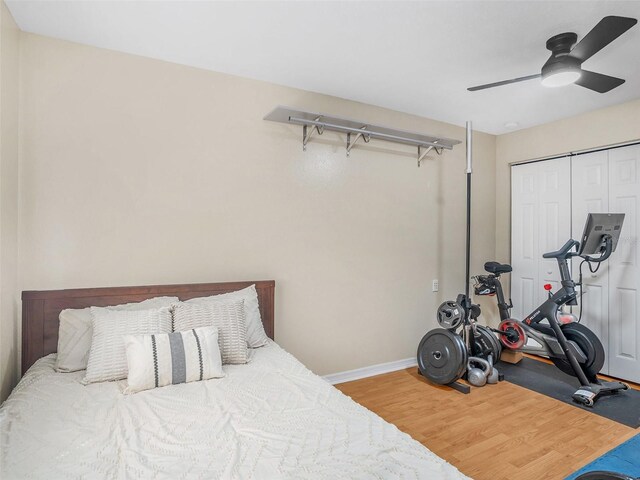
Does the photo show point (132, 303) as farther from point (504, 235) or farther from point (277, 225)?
point (504, 235)

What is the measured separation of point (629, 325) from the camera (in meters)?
3.41

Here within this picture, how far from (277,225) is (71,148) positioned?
152 centimetres

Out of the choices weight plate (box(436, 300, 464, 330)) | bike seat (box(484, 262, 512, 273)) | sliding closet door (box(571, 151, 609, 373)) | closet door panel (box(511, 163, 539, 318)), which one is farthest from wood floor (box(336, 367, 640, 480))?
closet door panel (box(511, 163, 539, 318))

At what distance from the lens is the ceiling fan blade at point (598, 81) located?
224 cm

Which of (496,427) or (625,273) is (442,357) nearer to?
(496,427)

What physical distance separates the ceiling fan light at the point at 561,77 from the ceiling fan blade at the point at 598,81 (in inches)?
2.9

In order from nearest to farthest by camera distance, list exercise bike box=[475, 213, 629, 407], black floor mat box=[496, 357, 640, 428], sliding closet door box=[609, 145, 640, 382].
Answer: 1. black floor mat box=[496, 357, 640, 428]
2. exercise bike box=[475, 213, 629, 407]
3. sliding closet door box=[609, 145, 640, 382]

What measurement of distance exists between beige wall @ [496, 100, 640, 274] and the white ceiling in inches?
12.8

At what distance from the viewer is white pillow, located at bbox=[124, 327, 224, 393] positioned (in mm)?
1834

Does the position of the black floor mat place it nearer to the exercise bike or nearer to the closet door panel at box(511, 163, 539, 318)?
the exercise bike

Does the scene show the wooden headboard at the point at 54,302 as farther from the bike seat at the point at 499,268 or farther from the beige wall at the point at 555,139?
the beige wall at the point at 555,139

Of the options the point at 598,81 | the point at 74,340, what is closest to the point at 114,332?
the point at 74,340

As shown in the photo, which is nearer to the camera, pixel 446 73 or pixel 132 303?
pixel 132 303

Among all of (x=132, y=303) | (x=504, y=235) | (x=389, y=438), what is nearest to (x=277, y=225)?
(x=132, y=303)
